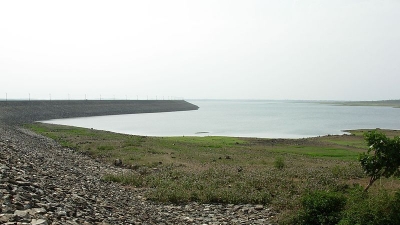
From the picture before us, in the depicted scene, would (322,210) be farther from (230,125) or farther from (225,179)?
(230,125)

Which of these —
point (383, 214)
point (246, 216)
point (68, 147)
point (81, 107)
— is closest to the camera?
point (383, 214)

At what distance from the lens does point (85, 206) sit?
1088 centimetres

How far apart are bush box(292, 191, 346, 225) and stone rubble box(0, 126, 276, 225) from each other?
1297 millimetres

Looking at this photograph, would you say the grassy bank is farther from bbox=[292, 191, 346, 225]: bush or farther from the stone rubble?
bbox=[292, 191, 346, 225]: bush

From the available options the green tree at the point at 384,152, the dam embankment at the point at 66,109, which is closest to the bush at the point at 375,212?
the green tree at the point at 384,152

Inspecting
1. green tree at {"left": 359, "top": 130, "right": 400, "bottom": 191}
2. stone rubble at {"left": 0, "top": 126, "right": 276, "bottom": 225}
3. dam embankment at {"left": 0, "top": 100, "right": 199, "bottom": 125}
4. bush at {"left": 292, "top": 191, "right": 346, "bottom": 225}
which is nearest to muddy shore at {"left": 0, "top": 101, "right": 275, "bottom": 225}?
stone rubble at {"left": 0, "top": 126, "right": 276, "bottom": 225}

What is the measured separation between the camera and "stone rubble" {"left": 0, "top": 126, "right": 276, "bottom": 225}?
336 inches

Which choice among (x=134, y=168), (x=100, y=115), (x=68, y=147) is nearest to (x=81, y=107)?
(x=100, y=115)

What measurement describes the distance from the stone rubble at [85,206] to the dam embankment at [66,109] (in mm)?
49998

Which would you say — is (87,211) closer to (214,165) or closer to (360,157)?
(360,157)

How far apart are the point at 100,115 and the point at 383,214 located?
11315cm

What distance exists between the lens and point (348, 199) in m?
12.0

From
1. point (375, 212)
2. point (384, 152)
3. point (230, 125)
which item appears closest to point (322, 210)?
point (375, 212)

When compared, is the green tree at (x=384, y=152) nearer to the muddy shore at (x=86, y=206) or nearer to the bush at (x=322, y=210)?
the bush at (x=322, y=210)
